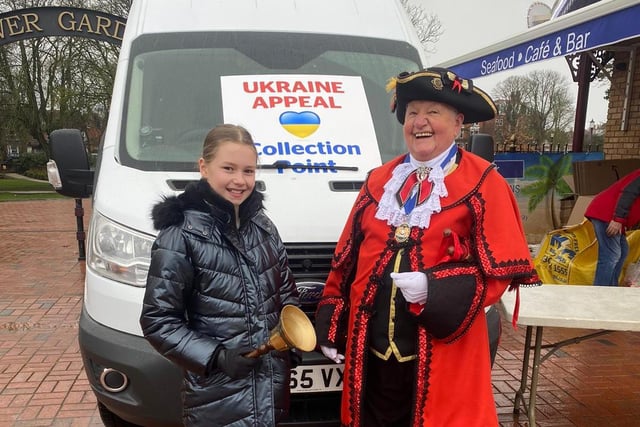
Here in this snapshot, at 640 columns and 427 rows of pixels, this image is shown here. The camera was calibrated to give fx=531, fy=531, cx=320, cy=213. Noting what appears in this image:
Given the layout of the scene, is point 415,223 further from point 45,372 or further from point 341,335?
point 45,372

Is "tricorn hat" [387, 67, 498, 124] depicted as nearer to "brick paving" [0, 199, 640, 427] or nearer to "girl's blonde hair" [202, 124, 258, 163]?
"girl's blonde hair" [202, 124, 258, 163]

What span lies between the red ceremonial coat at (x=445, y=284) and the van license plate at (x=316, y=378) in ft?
0.83

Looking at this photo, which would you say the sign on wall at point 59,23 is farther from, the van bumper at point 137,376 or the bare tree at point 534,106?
the bare tree at point 534,106

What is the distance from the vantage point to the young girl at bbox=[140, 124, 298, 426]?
1753mm

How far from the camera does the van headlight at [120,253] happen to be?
239 cm

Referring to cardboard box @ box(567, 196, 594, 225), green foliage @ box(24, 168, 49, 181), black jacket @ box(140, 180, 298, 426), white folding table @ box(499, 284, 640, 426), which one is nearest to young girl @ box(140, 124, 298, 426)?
black jacket @ box(140, 180, 298, 426)

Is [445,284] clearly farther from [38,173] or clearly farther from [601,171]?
[38,173]

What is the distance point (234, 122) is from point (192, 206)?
1258mm

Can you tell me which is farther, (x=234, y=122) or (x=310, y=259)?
(x=234, y=122)

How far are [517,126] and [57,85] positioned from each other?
18723 millimetres

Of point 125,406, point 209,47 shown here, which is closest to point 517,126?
point 209,47

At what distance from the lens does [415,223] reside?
1943 mm

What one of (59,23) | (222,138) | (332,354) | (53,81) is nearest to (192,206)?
(222,138)

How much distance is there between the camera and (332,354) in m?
2.23
